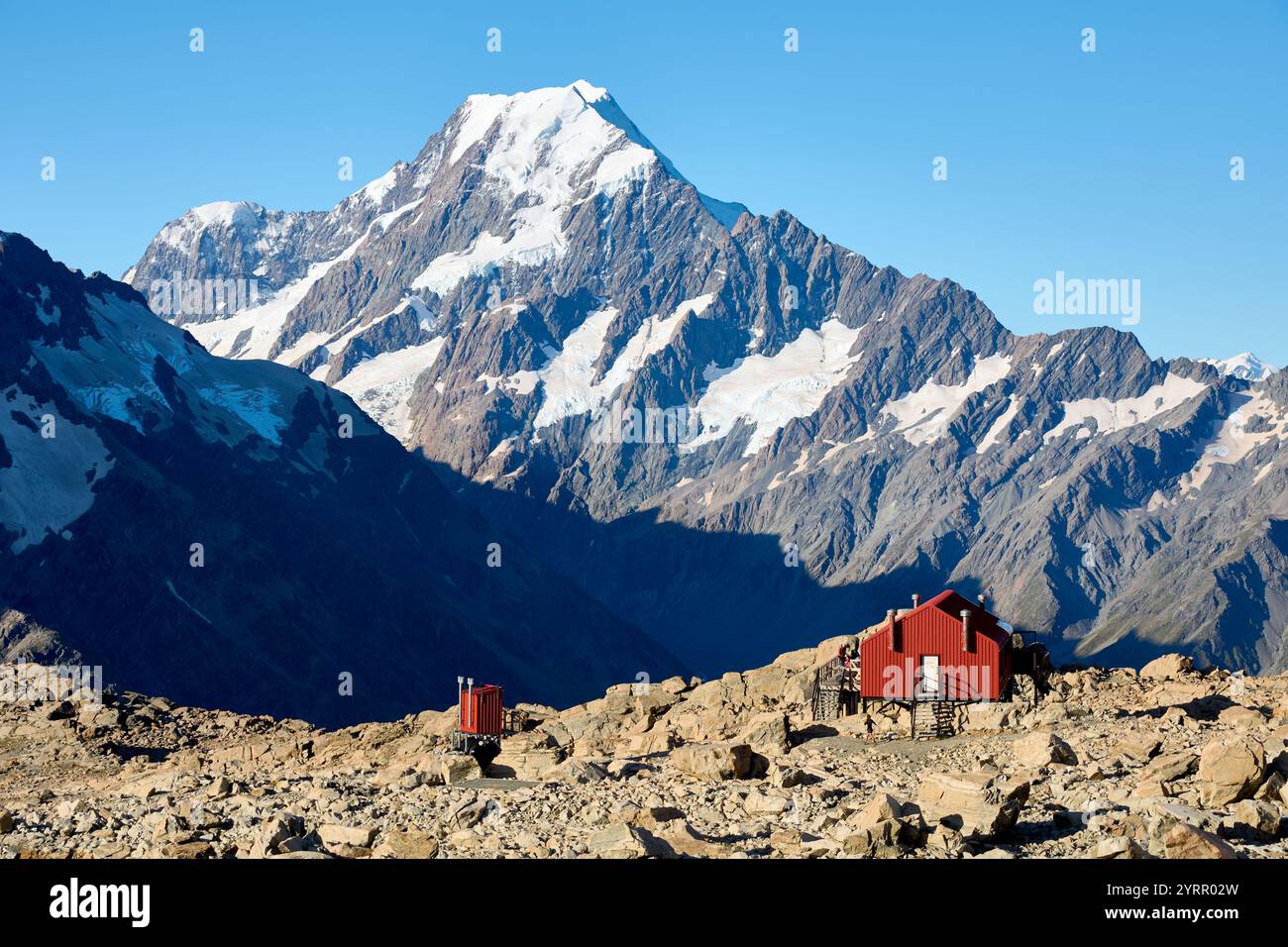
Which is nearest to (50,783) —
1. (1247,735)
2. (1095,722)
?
(1095,722)

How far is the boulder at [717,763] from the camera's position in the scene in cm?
4088

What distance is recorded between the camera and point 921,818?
28812mm

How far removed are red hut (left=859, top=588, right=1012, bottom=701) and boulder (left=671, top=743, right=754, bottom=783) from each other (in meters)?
12.6

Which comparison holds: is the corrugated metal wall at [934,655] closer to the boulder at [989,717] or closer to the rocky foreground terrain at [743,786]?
the rocky foreground terrain at [743,786]

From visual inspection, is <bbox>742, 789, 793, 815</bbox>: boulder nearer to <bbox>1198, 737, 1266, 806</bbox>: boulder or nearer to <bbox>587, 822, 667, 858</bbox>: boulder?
<bbox>587, 822, 667, 858</bbox>: boulder

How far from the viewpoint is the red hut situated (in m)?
53.3

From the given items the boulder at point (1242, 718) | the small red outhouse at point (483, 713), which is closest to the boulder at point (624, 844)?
the boulder at point (1242, 718)

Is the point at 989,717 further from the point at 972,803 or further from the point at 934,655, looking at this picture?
the point at 972,803

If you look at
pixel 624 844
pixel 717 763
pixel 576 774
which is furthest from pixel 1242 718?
pixel 624 844

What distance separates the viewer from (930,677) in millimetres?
53438

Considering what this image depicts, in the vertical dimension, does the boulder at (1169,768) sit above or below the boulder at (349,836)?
above

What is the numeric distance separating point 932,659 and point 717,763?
1495cm
